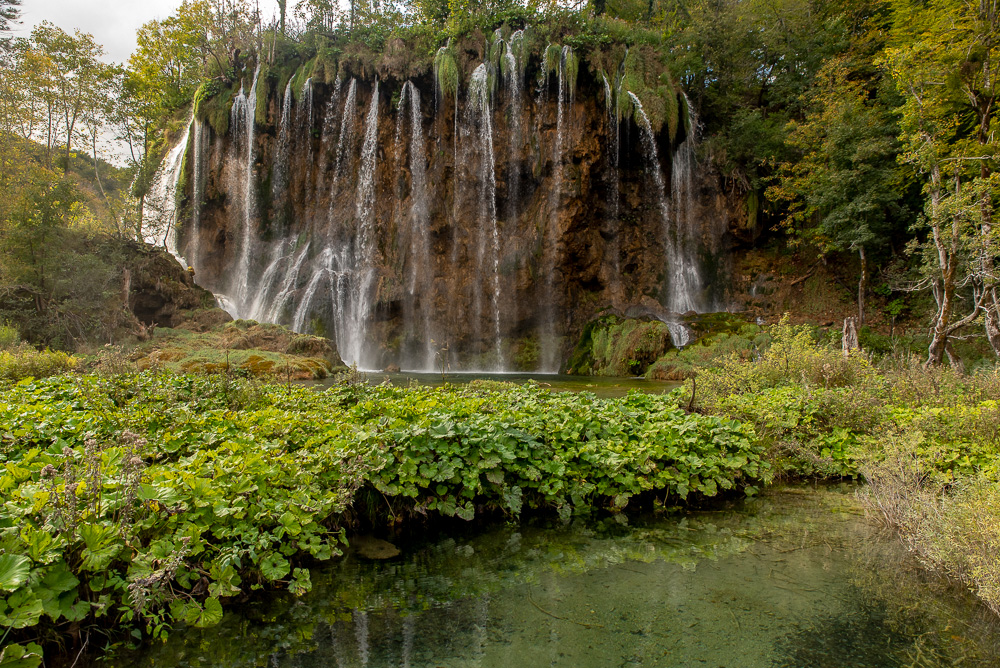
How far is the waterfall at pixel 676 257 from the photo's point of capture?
74.7 feet

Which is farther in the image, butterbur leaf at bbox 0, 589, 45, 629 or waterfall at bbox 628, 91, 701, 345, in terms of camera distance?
waterfall at bbox 628, 91, 701, 345

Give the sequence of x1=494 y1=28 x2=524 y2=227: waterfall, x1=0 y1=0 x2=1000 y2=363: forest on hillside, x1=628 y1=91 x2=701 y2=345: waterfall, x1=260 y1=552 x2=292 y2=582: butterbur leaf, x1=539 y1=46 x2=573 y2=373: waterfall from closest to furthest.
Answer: x1=260 y1=552 x2=292 y2=582: butterbur leaf < x1=0 y1=0 x2=1000 y2=363: forest on hillside < x1=539 y1=46 x2=573 y2=373: waterfall < x1=494 y1=28 x2=524 y2=227: waterfall < x1=628 y1=91 x2=701 y2=345: waterfall

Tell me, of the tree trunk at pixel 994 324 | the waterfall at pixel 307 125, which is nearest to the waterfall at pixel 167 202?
the waterfall at pixel 307 125

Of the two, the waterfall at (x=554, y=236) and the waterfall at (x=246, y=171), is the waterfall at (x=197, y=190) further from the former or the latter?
the waterfall at (x=554, y=236)

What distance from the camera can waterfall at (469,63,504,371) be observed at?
22594 millimetres

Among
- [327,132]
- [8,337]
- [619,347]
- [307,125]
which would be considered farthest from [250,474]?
[307,125]

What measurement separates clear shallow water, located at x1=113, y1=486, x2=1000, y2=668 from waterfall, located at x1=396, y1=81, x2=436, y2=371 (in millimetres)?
18126

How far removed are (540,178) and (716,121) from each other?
29.9ft

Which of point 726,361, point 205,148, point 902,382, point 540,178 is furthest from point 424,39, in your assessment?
point 902,382

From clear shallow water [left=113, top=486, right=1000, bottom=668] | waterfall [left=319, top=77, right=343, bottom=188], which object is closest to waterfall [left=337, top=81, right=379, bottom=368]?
waterfall [left=319, top=77, right=343, bottom=188]

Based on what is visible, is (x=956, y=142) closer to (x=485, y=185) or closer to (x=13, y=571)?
(x=485, y=185)

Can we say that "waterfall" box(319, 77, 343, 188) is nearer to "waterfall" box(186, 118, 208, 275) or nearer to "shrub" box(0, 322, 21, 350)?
"waterfall" box(186, 118, 208, 275)

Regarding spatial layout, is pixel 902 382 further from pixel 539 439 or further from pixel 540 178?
pixel 540 178

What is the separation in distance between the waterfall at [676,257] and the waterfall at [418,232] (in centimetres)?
970
